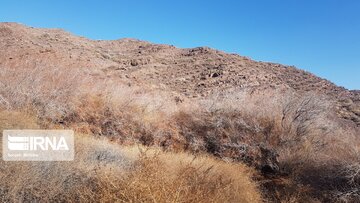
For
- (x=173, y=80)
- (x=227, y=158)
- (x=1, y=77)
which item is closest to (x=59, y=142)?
(x=1, y=77)

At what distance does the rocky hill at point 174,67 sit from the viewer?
24.1 m

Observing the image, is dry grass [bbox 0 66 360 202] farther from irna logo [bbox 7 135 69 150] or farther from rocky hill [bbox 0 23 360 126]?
rocky hill [bbox 0 23 360 126]

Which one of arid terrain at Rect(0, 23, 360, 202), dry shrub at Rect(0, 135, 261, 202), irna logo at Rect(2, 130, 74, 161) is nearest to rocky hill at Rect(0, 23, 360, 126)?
arid terrain at Rect(0, 23, 360, 202)

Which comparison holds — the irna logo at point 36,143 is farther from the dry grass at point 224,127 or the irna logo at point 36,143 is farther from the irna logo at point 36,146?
the dry grass at point 224,127

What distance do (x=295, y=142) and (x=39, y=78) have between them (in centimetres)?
1044

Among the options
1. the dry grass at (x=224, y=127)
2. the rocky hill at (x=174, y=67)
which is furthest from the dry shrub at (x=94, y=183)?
→ the rocky hill at (x=174, y=67)

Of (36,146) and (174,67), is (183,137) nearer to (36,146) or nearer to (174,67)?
(36,146)

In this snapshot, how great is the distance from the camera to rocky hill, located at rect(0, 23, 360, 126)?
24.1m

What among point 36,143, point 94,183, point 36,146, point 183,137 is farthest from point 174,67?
point 94,183

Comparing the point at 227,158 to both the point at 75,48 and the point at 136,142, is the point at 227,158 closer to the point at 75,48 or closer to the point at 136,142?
the point at 136,142

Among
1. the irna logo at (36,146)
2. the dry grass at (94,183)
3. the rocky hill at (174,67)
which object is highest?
the rocky hill at (174,67)

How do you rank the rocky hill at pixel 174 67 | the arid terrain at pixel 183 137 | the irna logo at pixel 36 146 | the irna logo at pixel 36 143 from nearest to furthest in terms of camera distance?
1. the arid terrain at pixel 183 137
2. the irna logo at pixel 36 146
3. the irna logo at pixel 36 143
4. the rocky hill at pixel 174 67

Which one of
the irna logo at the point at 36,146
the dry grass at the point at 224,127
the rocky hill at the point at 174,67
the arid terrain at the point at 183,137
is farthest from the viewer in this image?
the rocky hill at the point at 174,67

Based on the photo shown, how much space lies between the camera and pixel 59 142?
31.1 ft
